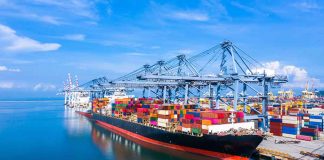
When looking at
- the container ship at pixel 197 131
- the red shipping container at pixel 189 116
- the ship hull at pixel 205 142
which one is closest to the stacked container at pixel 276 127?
the container ship at pixel 197 131

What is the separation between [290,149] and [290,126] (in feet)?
29.7

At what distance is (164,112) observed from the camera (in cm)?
3719

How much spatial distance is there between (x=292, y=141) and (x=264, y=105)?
7072mm

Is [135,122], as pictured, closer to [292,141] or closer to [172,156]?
[172,156]

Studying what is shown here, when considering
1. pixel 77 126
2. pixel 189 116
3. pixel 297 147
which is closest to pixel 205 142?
pixel 189 116

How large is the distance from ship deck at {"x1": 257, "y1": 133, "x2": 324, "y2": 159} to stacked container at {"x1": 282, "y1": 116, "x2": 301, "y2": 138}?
2745 mm

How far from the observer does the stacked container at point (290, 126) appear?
35219 mm

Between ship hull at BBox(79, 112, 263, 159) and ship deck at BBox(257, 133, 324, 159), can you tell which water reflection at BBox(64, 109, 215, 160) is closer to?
ship hull at BBox(79, 112, 263, 159)

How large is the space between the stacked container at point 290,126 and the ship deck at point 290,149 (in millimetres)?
2745

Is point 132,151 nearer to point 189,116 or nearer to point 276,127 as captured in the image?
point 189,116

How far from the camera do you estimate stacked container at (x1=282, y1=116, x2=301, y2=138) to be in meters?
35.2

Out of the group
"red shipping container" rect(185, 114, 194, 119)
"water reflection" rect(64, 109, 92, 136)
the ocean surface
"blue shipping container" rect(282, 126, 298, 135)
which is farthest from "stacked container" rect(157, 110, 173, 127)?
"water reflection" rect(64, 109, 92, 136)

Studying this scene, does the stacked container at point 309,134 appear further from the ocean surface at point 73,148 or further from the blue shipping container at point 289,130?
the ocean surface at point 73,148

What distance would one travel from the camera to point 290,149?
91.0ft
